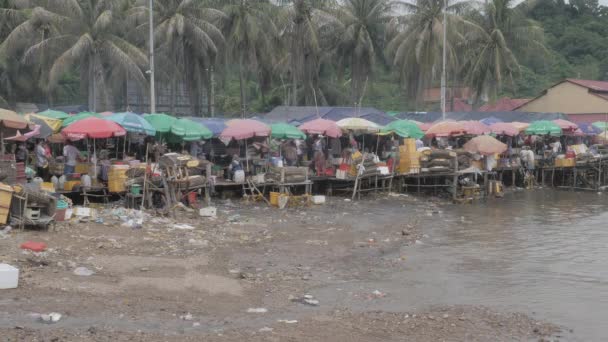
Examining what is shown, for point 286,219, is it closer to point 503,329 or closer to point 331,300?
point 331,300

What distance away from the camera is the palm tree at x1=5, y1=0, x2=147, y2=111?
103ft

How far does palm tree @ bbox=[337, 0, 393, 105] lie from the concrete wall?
11.7 metres

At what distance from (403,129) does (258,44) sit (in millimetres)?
15988

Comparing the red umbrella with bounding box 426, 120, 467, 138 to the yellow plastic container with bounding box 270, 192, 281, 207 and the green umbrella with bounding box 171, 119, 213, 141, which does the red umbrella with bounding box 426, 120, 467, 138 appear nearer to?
the yellow plastic container with bounding box 270, 192, 281, 207

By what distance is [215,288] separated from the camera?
10.6 meters

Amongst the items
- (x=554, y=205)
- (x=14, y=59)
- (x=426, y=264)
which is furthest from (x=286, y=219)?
(x=14, y=59)

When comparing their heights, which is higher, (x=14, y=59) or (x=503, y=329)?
(x=14, y=59)

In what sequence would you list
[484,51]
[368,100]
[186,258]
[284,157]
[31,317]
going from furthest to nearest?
[368,100], [484,51], [284,157], [186,258], [31,317]

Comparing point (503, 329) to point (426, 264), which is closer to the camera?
point (503, 329)

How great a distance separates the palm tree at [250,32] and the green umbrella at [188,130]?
617 inches

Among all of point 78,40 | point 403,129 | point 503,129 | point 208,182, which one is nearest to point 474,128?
point 503,129

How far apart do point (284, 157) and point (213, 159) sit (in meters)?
2.57

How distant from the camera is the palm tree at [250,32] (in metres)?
37.1

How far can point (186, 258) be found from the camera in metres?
12.6
